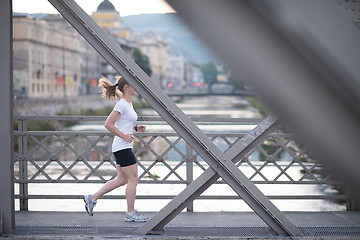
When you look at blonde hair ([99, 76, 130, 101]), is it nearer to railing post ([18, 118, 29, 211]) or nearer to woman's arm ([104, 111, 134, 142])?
woman's arm ([104, 111, 134, 142])

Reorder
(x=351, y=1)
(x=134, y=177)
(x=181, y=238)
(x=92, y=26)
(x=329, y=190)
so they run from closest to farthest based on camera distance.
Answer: (x=351, y=1), (x=92, y=26), (x=181, y=238), (x=134, y=177), (x=329, y=190)

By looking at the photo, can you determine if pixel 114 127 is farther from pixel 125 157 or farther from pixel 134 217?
pixel 134 217

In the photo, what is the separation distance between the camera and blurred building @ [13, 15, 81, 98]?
2959 inches

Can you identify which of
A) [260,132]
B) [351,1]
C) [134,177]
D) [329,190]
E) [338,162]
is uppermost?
[351,1]

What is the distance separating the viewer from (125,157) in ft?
18.7

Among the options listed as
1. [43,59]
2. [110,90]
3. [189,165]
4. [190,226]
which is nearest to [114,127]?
[110,90]

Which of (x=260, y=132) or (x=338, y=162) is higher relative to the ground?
(x=338, y=162)

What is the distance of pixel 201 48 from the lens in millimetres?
843

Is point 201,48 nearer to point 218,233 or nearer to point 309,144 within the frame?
point 309,144

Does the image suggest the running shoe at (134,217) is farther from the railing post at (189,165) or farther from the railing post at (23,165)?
the railing post at (23,165)

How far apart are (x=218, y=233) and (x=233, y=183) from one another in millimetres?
804

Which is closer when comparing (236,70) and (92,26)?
(236,70)

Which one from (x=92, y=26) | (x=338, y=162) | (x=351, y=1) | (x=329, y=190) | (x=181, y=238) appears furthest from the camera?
(x=329, y=190)

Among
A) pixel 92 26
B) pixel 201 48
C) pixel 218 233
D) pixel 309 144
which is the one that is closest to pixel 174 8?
pixel 201 48
